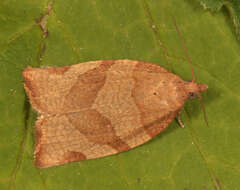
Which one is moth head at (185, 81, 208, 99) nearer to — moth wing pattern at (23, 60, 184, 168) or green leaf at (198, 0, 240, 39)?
moth wing pattern at (23, 60, 184, 168)

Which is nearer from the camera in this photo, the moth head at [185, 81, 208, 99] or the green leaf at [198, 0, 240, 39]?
the green leaf at [198, 0, 240, 39]

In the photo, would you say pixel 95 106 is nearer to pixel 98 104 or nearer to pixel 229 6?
pixel 98 104

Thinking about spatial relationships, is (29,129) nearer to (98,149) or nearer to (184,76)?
(98,149)

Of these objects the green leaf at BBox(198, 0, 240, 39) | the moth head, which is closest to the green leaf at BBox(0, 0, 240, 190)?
the green leaf at BBox(198, 0, 240, 39)

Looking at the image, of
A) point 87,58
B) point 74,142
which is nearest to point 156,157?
point 74,142

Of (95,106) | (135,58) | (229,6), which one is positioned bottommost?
(95,106)

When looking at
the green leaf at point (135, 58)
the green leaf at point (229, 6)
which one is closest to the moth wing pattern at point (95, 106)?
the green leaf at point (135, 58)

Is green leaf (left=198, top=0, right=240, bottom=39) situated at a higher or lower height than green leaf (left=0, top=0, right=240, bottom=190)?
higher

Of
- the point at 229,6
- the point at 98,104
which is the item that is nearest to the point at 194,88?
the point at 229,6
